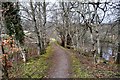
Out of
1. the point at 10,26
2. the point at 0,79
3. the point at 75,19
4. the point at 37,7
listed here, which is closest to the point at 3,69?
the point at 0,79

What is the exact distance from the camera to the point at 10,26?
14414 mm

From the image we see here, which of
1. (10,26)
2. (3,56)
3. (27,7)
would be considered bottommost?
(3,56)

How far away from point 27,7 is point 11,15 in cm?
638

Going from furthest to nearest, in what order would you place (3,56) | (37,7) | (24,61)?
(37,7) → (24,61) → (3,56)

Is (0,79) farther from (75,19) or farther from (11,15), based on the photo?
(75,19)

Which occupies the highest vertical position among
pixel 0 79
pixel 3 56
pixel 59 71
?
pixel 3 56

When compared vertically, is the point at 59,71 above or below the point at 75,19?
below

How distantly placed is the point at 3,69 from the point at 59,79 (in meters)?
4.09

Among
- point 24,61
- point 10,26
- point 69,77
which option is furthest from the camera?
point 24,61

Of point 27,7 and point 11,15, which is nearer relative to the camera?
point 11,15

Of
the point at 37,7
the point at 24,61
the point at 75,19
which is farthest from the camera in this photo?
the point at 75,19

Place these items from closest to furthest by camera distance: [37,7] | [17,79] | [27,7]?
[17,79] → [27,7] → [37,7]

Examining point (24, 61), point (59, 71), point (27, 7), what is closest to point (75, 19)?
point (27, 7)

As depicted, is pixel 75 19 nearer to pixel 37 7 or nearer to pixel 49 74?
pixel 37 7
